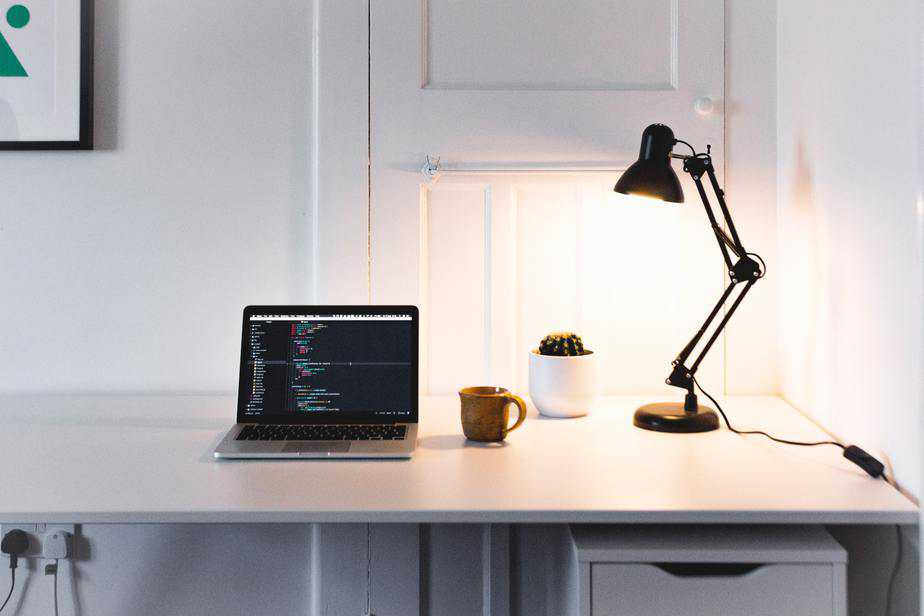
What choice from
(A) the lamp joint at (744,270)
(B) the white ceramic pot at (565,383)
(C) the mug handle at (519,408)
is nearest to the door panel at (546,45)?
(A) the lamp joint at (744,270)

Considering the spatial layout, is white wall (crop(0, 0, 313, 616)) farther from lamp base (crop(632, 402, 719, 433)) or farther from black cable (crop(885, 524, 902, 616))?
black cable (crop(885, 524, 902, 616))

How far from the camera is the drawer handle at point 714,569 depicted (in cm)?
111

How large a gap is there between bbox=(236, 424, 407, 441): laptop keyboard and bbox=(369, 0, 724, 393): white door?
1.09 feet

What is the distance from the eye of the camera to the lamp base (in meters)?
1.39

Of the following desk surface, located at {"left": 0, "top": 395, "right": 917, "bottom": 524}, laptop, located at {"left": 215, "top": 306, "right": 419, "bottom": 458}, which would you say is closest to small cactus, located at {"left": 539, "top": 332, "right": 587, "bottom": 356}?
desk surface, located at {"left": 0, "top": 395, "right": 917, "bottom": 524}

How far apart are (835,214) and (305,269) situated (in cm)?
99

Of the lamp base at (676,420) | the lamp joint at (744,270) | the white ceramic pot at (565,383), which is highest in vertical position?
the lamp joint at (744,270)

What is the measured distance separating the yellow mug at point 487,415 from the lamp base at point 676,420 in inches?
9.2

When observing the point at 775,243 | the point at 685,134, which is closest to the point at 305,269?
the point at 685,134

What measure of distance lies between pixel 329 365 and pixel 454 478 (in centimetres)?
39

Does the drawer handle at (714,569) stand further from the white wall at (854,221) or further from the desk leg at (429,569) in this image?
the desk leg at (429,569)

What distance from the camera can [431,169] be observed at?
5.32 feet

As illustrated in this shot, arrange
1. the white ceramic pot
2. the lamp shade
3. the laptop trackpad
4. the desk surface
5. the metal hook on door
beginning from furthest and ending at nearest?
the metal hook on door → the white ceramic pot → the lamp shade → the laptop trackpad → the desk surface

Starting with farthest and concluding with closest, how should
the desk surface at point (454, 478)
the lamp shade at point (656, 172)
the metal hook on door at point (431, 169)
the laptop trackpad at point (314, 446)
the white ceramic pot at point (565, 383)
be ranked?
the metal hook on door at point (431, 169), the white ceramic pot at point (565, 383), the lamp shade at point (656, 172), the laptop trackpad at point (314, 446), the desk surface at point (454, 478)
